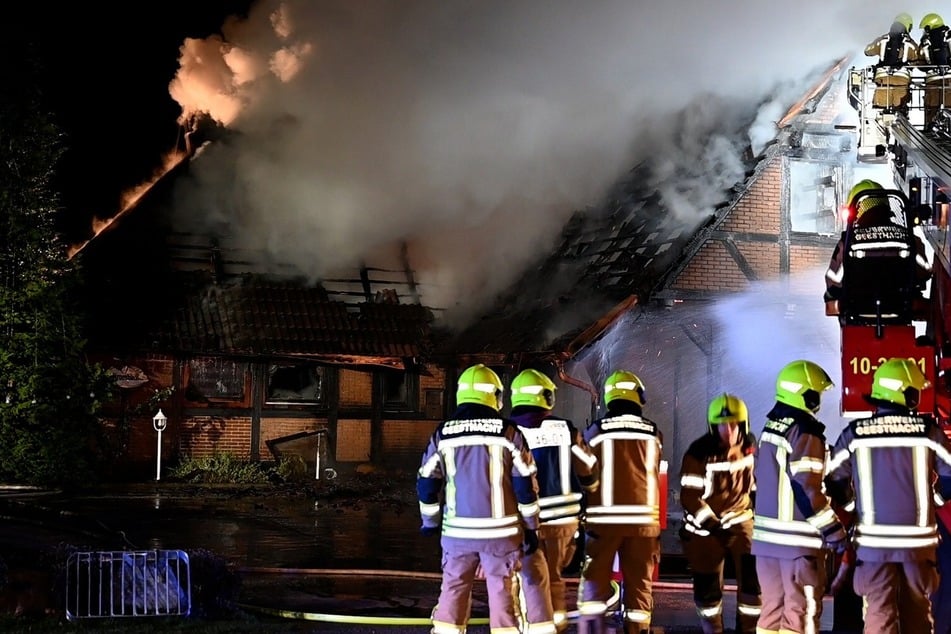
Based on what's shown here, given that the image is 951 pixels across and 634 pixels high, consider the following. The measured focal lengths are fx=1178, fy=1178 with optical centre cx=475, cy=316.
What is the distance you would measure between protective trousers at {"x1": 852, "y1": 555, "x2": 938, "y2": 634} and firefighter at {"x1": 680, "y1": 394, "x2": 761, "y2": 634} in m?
1.17

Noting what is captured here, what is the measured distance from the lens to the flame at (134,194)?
21.3 meters

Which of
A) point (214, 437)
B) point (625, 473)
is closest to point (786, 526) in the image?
point (625, 473)

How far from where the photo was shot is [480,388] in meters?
7.23

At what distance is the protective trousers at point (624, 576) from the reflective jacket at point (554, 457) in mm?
349

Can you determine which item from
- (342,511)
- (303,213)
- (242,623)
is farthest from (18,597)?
(303,213)

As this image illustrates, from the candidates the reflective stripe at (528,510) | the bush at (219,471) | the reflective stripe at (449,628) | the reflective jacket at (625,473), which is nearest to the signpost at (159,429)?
the bush at (219,471)

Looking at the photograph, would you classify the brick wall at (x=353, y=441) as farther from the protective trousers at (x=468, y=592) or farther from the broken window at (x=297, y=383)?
the protective trousers at (x=468, y=592)

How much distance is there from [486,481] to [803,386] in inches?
79.6

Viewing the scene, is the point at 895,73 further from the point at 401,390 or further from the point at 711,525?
the point at 401,390

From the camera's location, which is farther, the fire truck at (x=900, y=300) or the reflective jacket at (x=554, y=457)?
the fire truck at (x=900, y=300)

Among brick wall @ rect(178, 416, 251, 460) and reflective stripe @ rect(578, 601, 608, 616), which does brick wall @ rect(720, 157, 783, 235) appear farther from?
reflective stripe @ rect(578, 601, 608, 616)

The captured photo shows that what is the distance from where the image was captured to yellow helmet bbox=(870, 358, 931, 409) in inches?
276

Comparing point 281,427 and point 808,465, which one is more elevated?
point 281,427

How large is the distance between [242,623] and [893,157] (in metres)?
7.21
